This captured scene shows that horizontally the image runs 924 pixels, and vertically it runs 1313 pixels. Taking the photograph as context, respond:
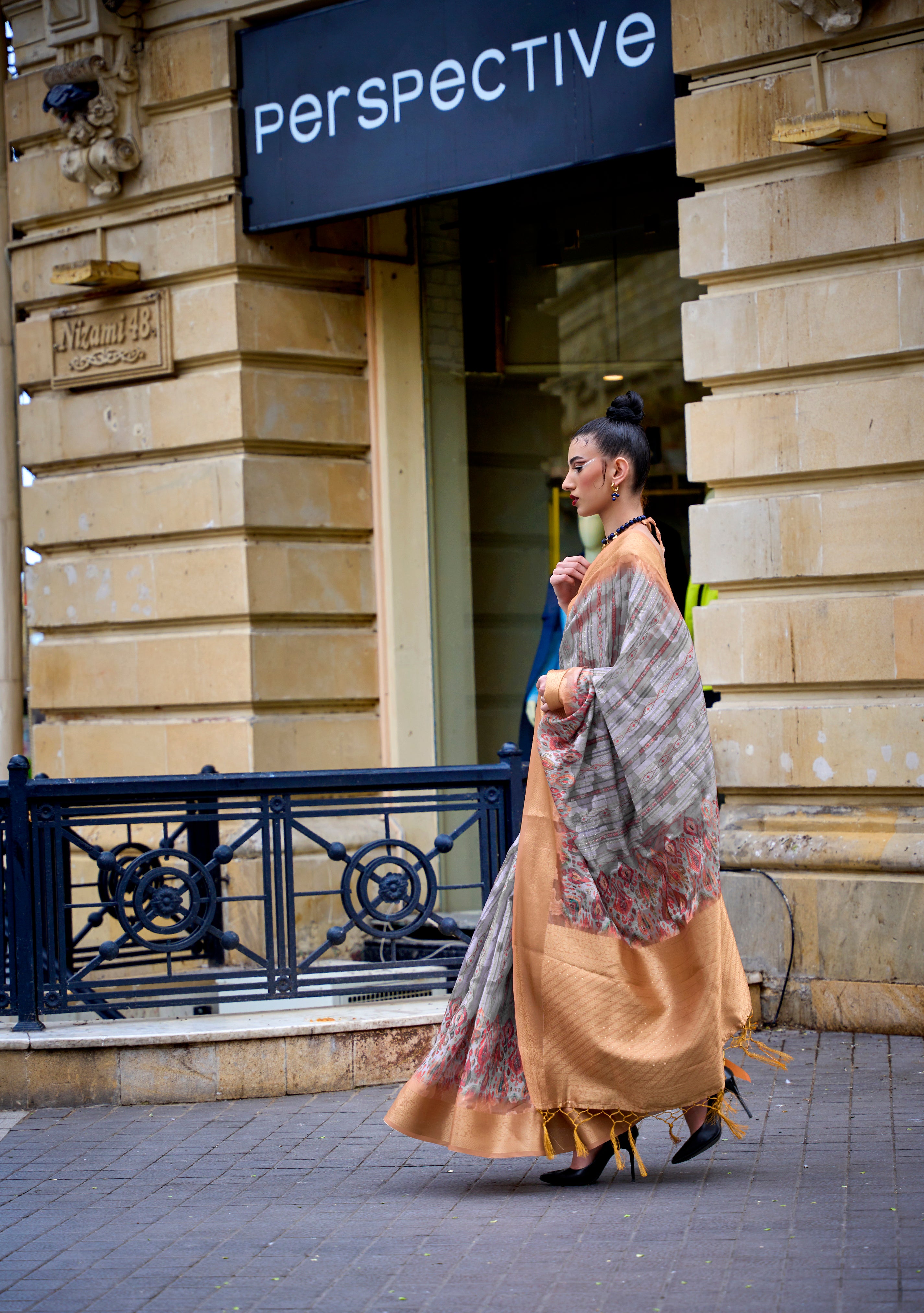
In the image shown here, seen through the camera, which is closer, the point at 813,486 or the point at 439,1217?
the point at 439,1217

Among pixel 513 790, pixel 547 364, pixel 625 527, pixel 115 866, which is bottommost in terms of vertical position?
pixel 115 866

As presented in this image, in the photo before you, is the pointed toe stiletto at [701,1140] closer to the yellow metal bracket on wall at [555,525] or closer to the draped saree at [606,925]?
the draped saree at [606,925]

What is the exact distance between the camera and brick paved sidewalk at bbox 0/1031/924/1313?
13.0 feet

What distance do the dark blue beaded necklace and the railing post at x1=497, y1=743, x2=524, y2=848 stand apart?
1.81m

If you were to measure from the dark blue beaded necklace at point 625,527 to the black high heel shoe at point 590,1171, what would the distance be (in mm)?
1686

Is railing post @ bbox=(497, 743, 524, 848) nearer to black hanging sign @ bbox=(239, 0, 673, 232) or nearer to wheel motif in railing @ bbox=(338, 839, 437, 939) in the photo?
wheel motif in railing @ bbox=(338, 839, 437, 939)

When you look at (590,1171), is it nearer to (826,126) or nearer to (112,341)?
(826,126)

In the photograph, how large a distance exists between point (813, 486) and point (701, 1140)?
325 cm

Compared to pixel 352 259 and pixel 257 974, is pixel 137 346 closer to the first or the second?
pixel 352 259

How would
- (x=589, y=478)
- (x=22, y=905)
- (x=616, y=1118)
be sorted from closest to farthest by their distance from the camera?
(x=616, y=1118) → (x=589, y=478) → (x=22, y=905)

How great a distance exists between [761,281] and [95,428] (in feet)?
14.0

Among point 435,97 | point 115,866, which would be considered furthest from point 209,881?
point 435,97

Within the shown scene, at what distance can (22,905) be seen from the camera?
20.9 feet

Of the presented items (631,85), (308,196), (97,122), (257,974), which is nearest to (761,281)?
(631,85)
